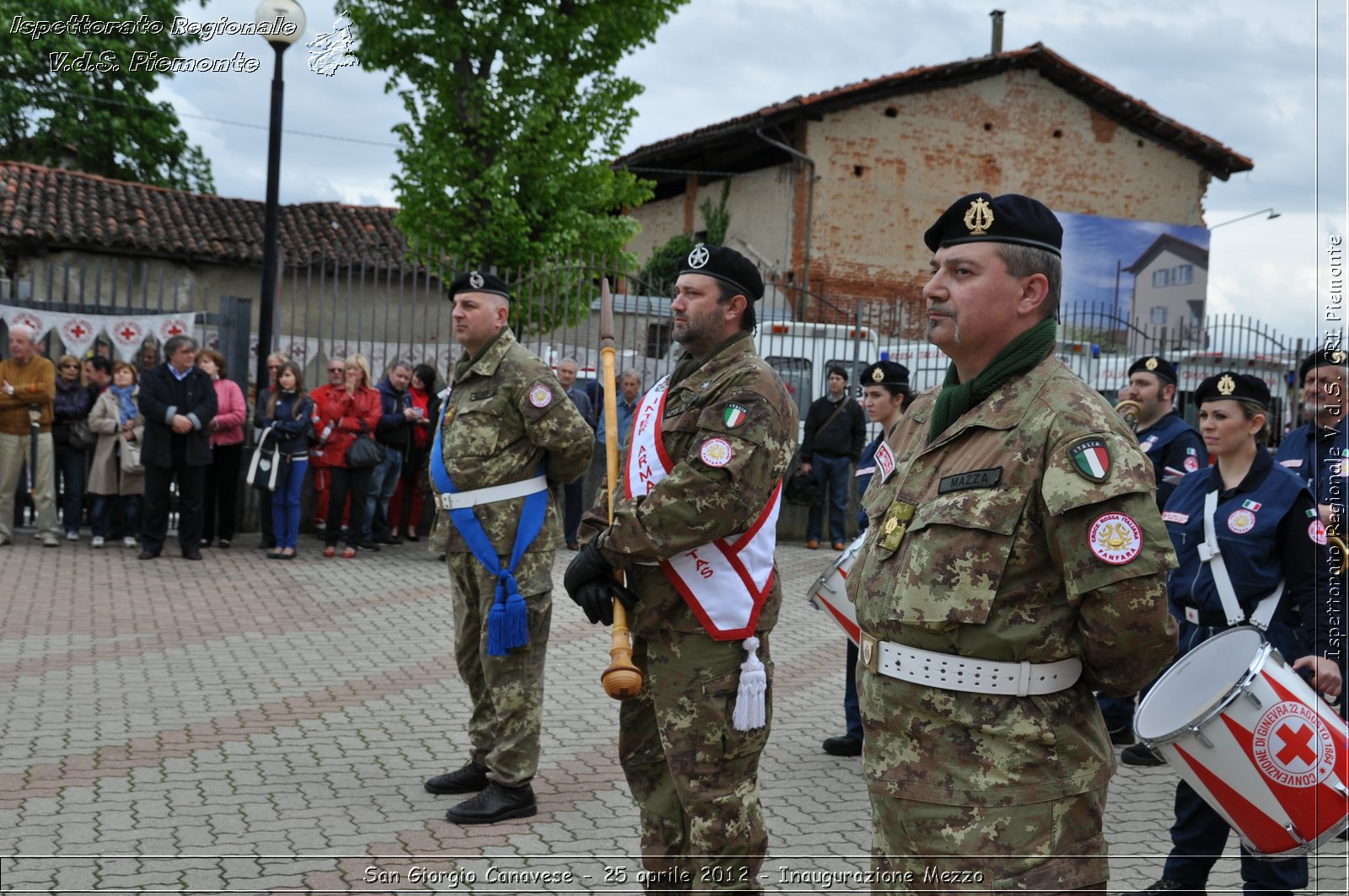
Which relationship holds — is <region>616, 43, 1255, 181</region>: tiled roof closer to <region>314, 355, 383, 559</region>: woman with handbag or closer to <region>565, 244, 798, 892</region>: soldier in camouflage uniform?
<region>314, 355, 383, 559</region>: woman with handbag

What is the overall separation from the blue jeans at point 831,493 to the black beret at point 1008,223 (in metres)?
12.3

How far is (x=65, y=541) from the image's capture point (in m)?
12.7

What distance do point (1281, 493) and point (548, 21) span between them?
20.2 m

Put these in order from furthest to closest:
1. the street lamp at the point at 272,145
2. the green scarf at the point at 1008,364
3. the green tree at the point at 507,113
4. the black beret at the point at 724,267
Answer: the green tree at the point at 507,113, the street lamp at the point at 272,145, the black beret at the point at 724,267, the green scarf at the point at 1008,364

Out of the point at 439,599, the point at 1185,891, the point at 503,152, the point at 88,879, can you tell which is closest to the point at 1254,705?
the point at 1185,891

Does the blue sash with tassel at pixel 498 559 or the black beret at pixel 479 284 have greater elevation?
the black beret at pixel 479 284

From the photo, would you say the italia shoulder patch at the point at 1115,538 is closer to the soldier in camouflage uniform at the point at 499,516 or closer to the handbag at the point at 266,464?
the soldier in camouflage uniform at the point at 499,516

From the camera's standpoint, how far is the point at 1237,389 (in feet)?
16.5

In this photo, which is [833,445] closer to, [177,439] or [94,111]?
[177,439]

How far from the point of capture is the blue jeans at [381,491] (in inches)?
→ 516

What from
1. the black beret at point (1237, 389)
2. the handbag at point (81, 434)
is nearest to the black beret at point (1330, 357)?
the black beret at point (1237, 389)

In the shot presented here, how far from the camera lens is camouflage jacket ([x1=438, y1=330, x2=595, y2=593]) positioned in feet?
17.5

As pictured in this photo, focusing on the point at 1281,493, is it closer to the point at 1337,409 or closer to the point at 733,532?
the point at 1337,409

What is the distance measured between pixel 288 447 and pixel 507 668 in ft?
25.9
